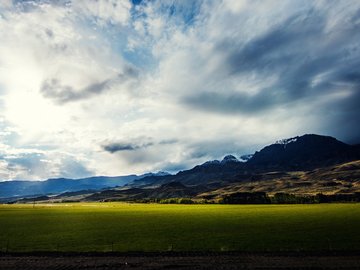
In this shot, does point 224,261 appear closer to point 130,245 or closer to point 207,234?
point 130,245

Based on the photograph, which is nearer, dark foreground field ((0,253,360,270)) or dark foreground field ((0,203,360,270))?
dark foreground field ((0,253,360,270))

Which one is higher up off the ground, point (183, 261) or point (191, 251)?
point (191, 251)

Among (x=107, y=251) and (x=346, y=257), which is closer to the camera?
(x=346, y=257)

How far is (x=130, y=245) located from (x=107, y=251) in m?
6.32

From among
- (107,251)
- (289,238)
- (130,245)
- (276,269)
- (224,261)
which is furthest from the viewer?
(289,238)

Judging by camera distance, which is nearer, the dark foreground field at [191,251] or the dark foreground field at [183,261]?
the dark foreground field at [183,261]

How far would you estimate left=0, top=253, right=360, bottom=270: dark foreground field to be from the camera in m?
34.2

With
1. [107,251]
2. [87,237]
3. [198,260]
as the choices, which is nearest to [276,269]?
[198,260]

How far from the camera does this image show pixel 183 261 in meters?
37.0

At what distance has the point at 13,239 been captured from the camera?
59125 mm

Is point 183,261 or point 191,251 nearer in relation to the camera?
point 183,261

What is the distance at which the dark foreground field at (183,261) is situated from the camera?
112ft

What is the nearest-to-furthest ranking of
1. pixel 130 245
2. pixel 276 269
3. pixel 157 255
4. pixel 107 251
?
pixel 276 269 < pixel 157 255 < pixel 107 251 < pixel 130 245

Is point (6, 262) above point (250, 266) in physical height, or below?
above
